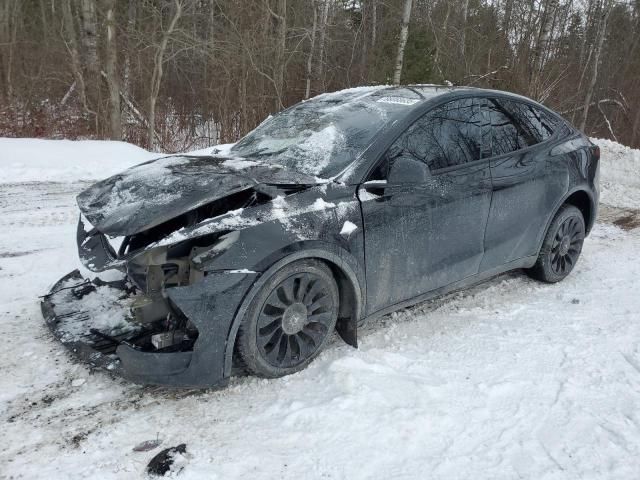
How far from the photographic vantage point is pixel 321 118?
397 cm

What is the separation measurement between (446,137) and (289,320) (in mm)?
1791

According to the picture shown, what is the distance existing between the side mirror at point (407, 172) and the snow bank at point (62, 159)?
4327 millimetres

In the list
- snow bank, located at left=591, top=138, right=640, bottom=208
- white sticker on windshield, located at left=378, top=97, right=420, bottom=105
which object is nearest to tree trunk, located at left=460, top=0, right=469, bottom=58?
snow bank, located at left=591, top=138, right=640, bottom=208

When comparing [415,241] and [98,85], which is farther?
[98,85]

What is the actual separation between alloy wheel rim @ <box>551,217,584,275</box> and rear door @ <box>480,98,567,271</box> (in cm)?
36

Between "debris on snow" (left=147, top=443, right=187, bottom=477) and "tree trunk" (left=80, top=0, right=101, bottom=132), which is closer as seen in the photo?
"debris on snow" (left=147, top=443, right=187, bottom=477)

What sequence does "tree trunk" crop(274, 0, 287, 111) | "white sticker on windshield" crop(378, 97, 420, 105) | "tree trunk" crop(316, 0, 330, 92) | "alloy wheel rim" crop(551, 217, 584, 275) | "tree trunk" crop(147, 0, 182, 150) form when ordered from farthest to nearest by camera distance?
"tree trunk" crop(316, 0, 330, 92) → "tree trunk" crop(274, 0, 287, 111) → "tree trunk" crop(147, 0, 182, 150) → "alloy wheel rim" crop(551, 217, 584, 275) → "white sticker on windshield" crop(378, 97, 420, 105)

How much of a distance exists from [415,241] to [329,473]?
5.42 feet

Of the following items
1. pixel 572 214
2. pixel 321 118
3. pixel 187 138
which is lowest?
pixel 187 138

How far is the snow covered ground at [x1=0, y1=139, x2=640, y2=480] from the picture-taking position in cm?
243

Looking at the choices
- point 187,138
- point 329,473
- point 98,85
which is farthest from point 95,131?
point 329,473

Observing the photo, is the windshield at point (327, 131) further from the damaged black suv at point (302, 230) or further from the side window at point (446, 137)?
the side window at point (446, 137)

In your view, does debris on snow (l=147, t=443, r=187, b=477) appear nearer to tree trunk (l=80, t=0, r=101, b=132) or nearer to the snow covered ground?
the snow covered ground

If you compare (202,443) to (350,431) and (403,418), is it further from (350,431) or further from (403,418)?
(403,418)
